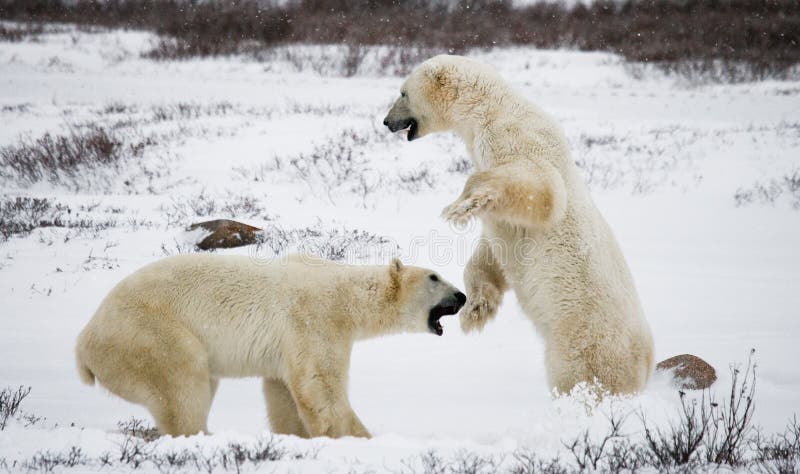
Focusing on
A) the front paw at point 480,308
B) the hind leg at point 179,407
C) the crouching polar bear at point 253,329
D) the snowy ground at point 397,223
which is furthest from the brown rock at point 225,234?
the front paw at point 480,308

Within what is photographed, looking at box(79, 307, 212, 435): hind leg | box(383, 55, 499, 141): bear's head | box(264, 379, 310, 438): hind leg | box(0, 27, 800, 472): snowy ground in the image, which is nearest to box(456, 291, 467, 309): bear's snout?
box(0, 27, 800, 472): snowy ground

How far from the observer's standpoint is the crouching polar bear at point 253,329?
3465 millimetres

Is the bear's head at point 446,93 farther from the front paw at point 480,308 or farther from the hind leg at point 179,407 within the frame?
the hind leg at point 179,407

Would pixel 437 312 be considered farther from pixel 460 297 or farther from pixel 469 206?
pixel 469 206

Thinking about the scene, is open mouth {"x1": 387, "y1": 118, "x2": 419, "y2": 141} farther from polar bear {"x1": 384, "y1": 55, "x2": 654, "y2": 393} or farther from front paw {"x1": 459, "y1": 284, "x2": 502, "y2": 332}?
front paw {"x1": 459, "y1": 284, "x2": 502, "y2": 332}

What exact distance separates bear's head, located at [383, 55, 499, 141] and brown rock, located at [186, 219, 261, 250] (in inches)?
119

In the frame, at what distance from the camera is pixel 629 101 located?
16109 millimetres

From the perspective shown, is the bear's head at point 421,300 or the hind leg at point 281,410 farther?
the bear's head at point 421,300

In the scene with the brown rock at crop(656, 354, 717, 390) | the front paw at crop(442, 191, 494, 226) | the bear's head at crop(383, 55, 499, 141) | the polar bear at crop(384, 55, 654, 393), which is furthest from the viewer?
the brown rock at crop(656, 354, 717, 390)

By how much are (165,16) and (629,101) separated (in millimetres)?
18829

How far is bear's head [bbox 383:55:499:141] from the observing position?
12.4 feet

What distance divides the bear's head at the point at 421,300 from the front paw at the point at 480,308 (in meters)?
0.22

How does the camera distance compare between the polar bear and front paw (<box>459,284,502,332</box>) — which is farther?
front paw (<box>459,284,502,332</box>)

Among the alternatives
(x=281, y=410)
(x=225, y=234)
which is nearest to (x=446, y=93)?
(x=281, y=410)
